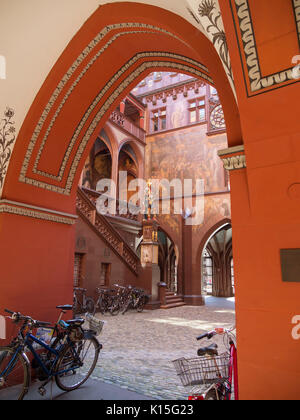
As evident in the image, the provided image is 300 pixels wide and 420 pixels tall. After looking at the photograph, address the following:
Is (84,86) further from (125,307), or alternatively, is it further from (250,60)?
(125,307)

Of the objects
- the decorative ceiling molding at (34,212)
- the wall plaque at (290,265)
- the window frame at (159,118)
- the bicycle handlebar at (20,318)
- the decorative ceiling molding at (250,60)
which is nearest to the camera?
the wall plaque at (290,265)

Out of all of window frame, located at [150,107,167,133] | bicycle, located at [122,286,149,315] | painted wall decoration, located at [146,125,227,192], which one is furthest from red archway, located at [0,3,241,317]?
window frame, located at [150,107,167,133]

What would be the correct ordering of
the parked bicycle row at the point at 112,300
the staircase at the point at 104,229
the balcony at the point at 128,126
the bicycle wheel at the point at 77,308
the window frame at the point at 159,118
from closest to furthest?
the bicycle wheel at the point at 77,308 < the parked bicycle row at the point at 112,300 < the staircase at the point at 104,229 < the balcony at the point at 128,126 < the window frame at the point at 159,118

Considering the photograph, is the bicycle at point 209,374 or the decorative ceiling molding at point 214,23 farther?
the decorative ceiling molding at point 214,23

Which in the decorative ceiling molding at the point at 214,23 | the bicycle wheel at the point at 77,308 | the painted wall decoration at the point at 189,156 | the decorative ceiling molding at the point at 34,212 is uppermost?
the painted wall decoration at the point at 189,156

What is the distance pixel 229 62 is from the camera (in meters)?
2.77

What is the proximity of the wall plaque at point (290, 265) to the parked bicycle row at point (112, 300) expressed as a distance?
9353 millimetres

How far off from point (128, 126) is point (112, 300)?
38.2ft

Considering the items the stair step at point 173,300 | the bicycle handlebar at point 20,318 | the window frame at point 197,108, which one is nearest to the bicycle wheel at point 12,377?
the bicycle handlebar at point 20,318

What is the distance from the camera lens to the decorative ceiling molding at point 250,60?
2.44m

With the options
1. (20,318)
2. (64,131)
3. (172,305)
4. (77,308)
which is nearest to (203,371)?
(20,318)

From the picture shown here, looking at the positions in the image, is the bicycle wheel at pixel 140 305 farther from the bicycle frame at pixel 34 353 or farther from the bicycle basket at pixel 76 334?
the bicycle basket at pixel 76 334

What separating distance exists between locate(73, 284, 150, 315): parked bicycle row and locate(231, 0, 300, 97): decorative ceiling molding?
970 centimetres

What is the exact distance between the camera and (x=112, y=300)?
12.2m
